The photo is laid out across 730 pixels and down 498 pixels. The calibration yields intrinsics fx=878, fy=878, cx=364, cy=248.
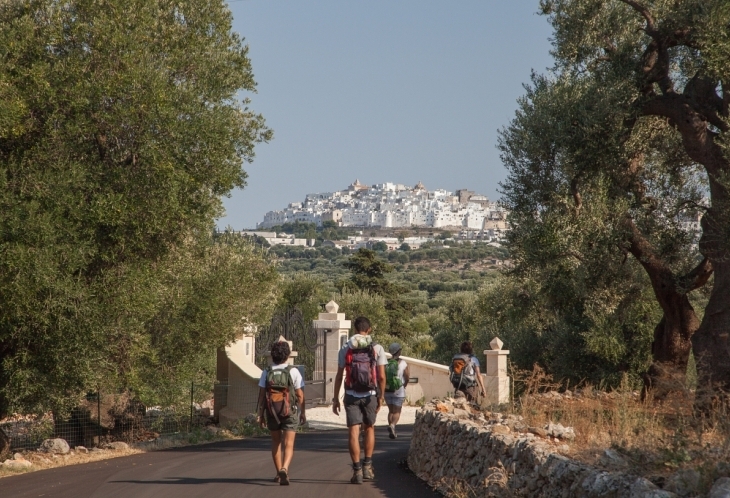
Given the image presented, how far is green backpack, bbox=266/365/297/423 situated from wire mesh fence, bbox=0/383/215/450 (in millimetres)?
6616

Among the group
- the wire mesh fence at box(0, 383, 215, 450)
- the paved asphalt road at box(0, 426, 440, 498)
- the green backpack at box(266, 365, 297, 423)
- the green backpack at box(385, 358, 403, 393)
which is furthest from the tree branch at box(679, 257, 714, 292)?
the wire mesh fence at box(0, 383, 215, 450)

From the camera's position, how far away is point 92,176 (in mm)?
12977

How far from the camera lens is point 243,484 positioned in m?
9.84

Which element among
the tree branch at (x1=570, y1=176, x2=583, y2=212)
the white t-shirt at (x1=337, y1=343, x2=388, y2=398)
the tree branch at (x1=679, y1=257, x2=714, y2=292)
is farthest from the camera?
the tree branch at (x1=679, y1=257, x2=714, y2=292)

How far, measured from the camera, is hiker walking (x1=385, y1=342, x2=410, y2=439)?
47.1ft

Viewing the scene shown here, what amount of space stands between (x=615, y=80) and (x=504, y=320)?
22091mm

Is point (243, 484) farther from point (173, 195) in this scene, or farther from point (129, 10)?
point (129, 10)

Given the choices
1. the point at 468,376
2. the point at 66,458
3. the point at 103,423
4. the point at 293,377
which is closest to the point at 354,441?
the point at 293,377

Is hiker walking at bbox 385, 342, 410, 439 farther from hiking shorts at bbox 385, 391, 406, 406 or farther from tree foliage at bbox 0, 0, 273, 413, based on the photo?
tree foliage at bbox 0, 0, 273, 413

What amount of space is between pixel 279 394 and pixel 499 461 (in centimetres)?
261

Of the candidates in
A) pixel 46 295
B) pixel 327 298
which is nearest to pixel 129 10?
pixel 46 295

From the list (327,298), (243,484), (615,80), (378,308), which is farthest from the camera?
(327,298)

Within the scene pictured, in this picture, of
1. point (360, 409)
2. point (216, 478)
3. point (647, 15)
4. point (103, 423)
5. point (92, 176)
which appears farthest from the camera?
point (103, 423)

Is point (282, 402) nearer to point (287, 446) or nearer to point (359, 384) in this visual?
point (287, 446)
